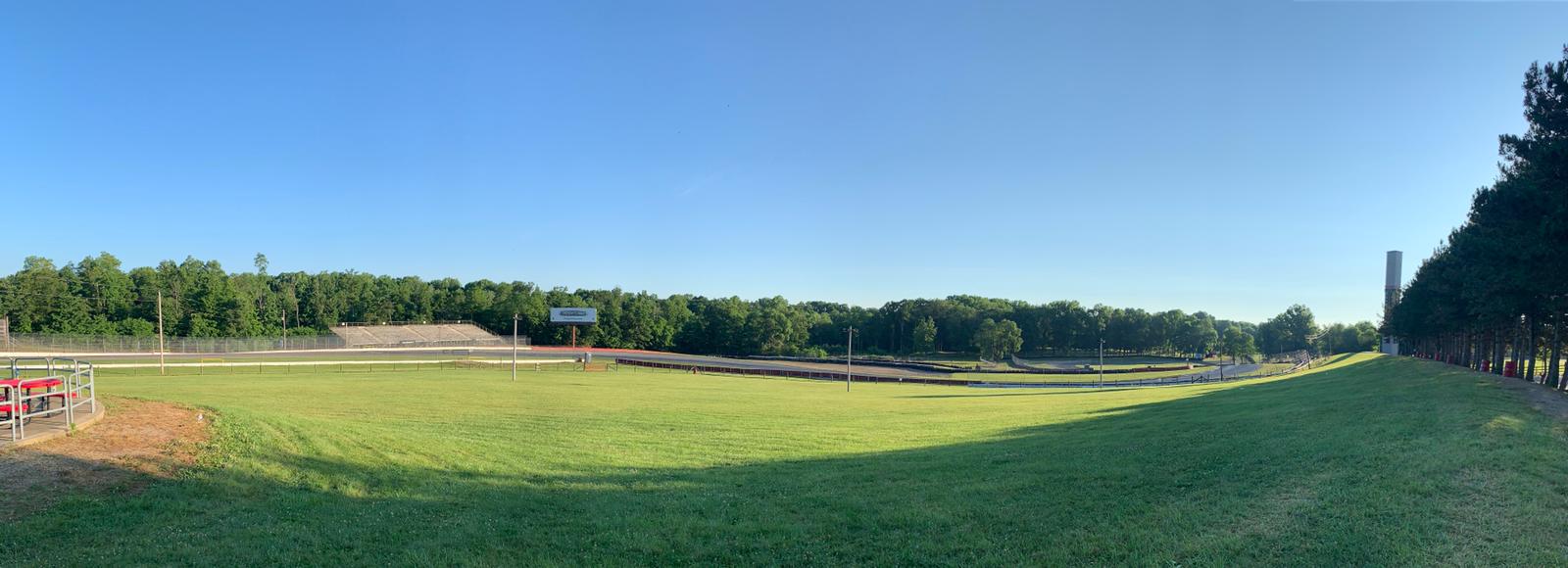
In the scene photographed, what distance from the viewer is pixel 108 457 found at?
10.8 metres

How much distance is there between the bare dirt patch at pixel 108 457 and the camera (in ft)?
31.0

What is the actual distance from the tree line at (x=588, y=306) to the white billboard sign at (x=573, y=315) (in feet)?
23.0

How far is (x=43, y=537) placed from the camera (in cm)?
816

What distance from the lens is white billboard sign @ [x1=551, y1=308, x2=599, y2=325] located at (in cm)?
12581

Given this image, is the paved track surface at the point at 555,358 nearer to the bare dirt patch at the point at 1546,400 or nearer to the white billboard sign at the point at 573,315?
the white billboard sign at the point at 573,315

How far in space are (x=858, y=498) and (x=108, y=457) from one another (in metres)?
11.8

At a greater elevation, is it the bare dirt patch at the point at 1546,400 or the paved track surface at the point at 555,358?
the bare dirt patch at the point at 1546,400

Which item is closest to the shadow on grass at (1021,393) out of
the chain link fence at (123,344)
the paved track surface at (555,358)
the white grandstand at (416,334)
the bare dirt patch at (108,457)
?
the paved track surface at (555,358)

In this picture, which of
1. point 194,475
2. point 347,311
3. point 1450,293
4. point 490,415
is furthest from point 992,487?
point 347,311

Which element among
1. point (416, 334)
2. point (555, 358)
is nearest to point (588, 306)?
point (416, 334)

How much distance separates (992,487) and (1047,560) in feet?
13.9

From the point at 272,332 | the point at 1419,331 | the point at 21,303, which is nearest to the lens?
the point at 1419,331

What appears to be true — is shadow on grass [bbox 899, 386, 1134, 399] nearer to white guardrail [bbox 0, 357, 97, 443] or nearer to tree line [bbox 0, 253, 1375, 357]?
white guardrail [bbox 0, 357, 97, 443]

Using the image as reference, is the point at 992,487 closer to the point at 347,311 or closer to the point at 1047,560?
the point at 1047,560
